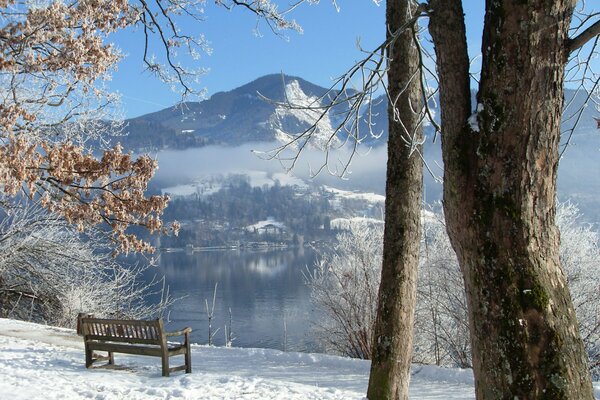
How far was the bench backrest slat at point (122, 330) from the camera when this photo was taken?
867 centimetres

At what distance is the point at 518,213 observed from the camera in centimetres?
254

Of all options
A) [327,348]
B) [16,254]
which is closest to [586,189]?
[327,348]

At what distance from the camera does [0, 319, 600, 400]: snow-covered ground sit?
709 centimetres

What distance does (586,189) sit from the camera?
178m

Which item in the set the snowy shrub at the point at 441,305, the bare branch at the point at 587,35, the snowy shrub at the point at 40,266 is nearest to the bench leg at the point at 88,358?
the bare branch at the point at 587,35

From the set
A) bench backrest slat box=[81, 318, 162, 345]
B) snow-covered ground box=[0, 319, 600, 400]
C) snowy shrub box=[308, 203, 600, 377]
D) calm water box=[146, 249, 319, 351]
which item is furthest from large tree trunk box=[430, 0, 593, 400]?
calm water box=[146, 249, 319, 351]

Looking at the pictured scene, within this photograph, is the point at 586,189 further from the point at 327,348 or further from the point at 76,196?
the point at 76,196

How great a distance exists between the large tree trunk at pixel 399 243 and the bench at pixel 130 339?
3.97 meters

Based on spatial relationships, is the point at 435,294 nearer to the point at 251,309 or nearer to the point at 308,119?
the point at 308,119

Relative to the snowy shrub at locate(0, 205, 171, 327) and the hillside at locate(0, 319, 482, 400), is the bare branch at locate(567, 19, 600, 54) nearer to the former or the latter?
the hillside at locate(0, 319, 482, 400)

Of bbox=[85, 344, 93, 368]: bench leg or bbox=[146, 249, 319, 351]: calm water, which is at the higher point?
bbox=[85, 344, 93, 368]: bench leg

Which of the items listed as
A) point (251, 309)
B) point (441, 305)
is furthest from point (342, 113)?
point (251, 309)

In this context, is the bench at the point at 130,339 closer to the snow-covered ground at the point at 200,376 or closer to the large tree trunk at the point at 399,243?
the snow-covered ground at the point at 200,376

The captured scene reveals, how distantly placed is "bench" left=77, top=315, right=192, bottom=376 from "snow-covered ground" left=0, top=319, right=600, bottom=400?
0.87 feet
